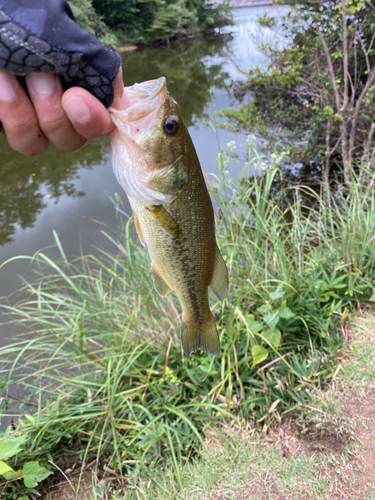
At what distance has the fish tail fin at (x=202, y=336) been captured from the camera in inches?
64.4

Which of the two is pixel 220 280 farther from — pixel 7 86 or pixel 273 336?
pixel 273 336

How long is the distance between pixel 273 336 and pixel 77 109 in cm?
221

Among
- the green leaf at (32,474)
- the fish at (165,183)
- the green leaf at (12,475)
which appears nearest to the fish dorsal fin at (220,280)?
the fish at (165,183)

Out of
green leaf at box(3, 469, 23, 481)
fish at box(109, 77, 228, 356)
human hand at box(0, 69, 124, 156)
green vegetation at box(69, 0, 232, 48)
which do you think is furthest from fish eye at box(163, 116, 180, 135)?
green vegetation at box(69, 0, 232, 48)

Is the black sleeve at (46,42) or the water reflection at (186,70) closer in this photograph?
the black sleeve at (46,42)

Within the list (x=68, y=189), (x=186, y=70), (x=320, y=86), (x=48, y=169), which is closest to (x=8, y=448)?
(x=320, y=86)

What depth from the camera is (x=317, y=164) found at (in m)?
7.11

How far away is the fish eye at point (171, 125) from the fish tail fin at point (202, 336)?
0.91 m

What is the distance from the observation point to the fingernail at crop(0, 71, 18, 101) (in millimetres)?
992

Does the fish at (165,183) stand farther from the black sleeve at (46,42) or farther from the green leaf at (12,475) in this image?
the green leaf at (12,475)

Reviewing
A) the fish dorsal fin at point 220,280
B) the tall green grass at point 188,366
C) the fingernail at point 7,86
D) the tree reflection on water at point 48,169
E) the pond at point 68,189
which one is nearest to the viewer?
the fingernail at point 7,86

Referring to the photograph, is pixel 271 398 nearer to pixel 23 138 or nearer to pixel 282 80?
pixel 23 138

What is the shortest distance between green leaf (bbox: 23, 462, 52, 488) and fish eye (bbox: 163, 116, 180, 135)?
7.17 ft

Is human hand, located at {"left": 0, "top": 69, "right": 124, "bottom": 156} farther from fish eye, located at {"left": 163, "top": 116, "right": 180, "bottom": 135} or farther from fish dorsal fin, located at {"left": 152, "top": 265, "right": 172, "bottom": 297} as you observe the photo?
fish dorsal fin, located at {"left": 152, "top": 265, "right": 172, "bottom": 297}
